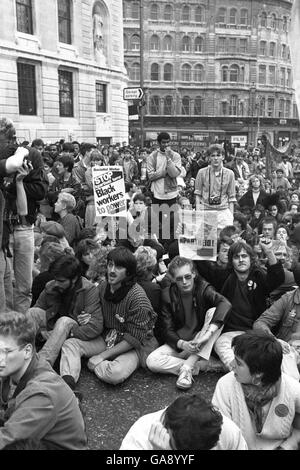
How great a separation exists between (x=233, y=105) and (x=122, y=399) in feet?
209

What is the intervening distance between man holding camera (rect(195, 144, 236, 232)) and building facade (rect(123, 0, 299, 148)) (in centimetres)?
5281

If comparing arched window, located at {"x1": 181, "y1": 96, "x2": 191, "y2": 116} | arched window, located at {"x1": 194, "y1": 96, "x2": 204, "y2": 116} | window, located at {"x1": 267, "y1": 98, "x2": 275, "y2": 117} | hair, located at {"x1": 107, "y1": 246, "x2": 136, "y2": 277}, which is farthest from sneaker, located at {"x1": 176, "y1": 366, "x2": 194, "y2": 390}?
window, located at {"x1": 267, "y1": 98, "x2": 275, "y2": 117}

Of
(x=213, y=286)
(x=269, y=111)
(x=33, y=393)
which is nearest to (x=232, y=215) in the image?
(x=213, y=286)

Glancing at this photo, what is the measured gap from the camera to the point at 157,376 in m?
4.28

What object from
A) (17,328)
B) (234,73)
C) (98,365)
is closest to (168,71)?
(234,73)

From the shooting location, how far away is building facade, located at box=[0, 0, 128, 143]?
21031mm

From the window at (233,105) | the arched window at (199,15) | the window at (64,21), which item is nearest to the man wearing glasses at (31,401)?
the window at (64,21)

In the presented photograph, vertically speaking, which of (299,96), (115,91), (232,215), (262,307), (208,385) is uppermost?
(115,91)

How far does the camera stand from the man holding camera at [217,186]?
6.70 meters

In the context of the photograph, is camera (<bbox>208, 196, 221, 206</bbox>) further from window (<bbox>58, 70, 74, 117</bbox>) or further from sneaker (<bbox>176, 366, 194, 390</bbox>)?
window (<bbox>58, 70, 74, 117</bbox>)

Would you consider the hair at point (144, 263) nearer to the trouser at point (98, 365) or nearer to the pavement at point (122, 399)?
the trouser at point (98, 365)

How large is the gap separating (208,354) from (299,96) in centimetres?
230

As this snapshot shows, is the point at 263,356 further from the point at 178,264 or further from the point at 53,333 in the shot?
the point at 53,333

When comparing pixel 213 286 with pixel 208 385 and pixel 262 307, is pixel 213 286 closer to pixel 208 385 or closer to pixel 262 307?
pixel 262 307
